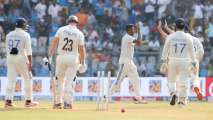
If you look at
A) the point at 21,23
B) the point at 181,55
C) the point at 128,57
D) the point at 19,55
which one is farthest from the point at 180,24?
the point at 19,55

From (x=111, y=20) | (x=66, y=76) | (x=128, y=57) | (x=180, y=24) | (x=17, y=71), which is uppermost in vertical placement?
(x=111, y=20)

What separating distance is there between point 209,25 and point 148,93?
637 centimetres

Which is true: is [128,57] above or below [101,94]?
above

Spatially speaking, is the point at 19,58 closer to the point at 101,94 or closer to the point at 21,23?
the point at 21,23

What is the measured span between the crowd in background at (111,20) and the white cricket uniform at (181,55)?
10.2 meters

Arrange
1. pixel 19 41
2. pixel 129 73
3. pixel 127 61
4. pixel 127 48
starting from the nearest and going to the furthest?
pixel 19 41 < pixel 127 48 < pixel 127 61 < pixel 129 73

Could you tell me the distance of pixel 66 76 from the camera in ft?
67.1

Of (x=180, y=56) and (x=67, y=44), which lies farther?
(x=180, y=56)

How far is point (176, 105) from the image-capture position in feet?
72.9

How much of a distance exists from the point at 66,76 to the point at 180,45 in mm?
3481

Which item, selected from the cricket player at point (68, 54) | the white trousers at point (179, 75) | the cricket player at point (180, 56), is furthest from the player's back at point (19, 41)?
the white trousers at point (179, 75)

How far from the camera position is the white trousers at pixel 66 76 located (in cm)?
2022

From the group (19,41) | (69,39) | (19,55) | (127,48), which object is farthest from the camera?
(127,48)

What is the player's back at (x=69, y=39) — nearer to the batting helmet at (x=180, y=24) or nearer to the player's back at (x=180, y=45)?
the player's back at (x=180, y=45)
